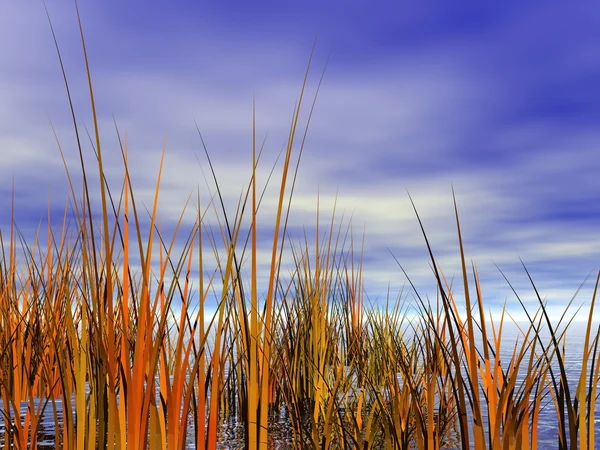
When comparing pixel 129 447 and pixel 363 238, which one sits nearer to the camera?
pixel 129 447

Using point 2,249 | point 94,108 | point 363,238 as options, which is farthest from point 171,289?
point 363,238

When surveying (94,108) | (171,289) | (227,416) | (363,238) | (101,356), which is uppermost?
(363,238)

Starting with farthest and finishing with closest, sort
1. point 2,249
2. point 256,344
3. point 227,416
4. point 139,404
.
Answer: point 227,416 → point 2,249 → point 256,344 → point 139,404

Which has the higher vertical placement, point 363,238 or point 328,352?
point 363,238

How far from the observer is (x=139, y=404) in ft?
4.68

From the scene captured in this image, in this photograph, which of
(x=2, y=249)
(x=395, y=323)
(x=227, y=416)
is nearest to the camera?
(x=2, y=249)

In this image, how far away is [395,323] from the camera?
503cm

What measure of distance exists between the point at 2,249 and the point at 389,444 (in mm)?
2043

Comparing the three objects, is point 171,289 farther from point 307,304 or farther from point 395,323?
point 395,323

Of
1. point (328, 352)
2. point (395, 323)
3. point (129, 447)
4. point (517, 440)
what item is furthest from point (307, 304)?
point (129, 447)

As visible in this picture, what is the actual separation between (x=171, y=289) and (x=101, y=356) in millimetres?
261

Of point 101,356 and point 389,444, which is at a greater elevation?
point 101,356

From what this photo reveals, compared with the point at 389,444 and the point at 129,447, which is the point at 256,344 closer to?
the point at 129,447

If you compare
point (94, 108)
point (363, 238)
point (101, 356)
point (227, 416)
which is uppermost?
point (363, 238)
